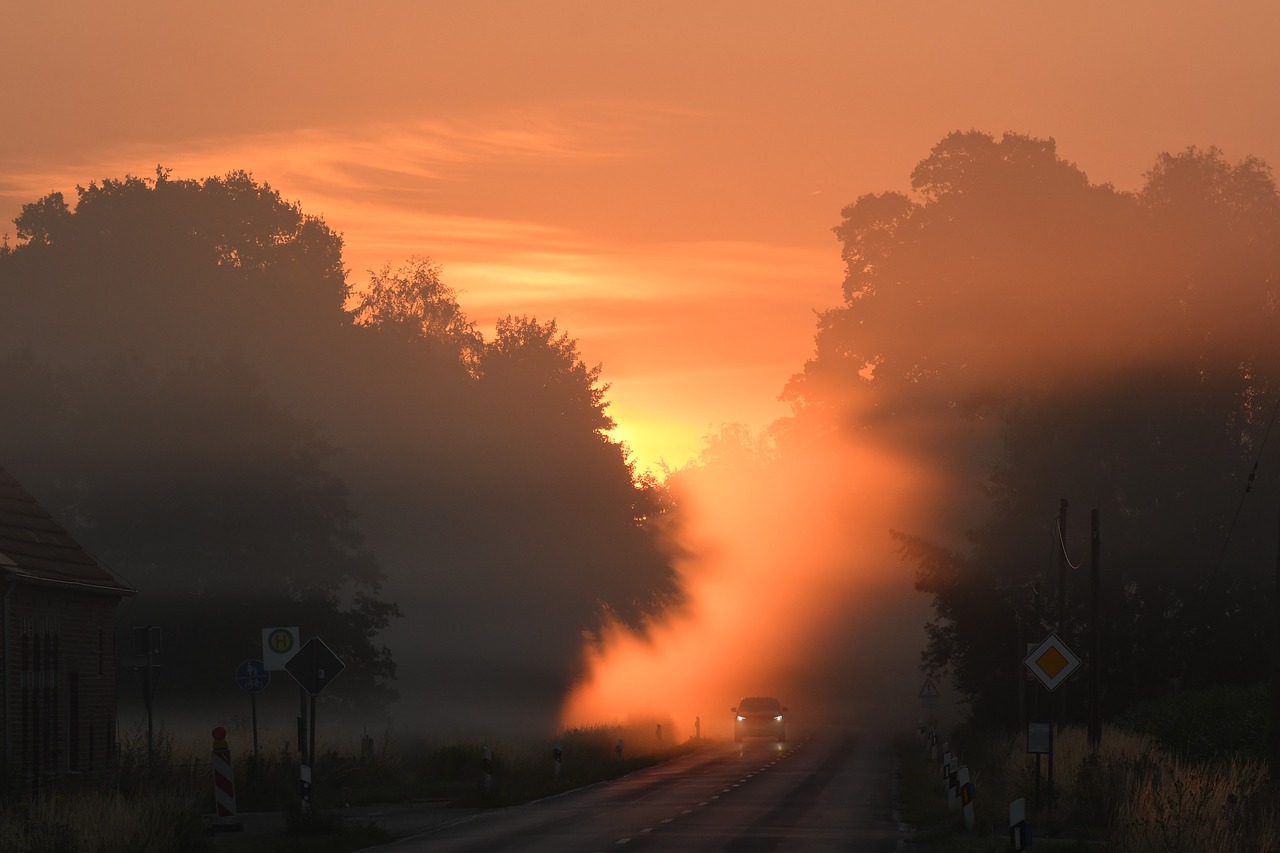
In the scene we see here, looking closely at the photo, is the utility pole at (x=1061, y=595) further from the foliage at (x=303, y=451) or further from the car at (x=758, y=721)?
the foliage at (x=303, y=451)

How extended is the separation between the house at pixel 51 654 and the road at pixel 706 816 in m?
7.01

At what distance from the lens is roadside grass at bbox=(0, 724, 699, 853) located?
22.2 meters

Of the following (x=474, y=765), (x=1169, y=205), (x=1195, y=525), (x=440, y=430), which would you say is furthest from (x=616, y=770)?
(x=440, y=430)

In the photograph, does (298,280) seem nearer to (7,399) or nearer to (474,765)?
(7,399)

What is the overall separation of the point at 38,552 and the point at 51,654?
180 cm

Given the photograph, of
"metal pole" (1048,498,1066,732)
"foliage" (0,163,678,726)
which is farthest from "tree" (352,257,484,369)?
"metal pole" (1048,498,1066,732)

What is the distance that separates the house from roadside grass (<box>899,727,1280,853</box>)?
14666mm

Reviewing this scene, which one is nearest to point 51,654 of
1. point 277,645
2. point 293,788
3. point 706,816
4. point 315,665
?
point 277,645

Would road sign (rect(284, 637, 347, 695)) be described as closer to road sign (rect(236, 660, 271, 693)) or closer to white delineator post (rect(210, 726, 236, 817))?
white delineator post (rect(210, 726, 236, 817))

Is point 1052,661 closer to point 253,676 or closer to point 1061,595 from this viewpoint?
point 1061,595

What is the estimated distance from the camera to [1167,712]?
1591 inches

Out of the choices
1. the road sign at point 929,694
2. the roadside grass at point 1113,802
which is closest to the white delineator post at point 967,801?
the roadside grass at point 1113,802

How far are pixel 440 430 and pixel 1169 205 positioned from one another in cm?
3306

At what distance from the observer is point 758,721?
70.2 m
